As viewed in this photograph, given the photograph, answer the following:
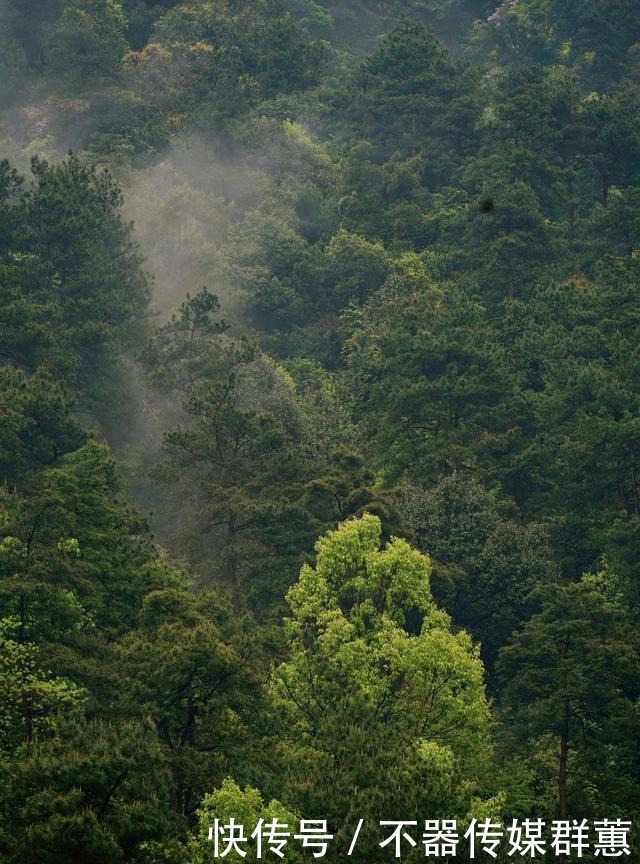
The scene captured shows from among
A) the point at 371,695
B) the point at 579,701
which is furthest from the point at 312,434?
the point at 371,695

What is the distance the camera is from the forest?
38.6 m

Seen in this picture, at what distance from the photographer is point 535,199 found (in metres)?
84.1

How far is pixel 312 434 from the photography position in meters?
70.1

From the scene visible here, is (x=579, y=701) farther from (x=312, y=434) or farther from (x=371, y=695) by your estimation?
(x=312, y=434)

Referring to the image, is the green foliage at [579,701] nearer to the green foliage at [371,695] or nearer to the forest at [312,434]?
the forest at [312,434]

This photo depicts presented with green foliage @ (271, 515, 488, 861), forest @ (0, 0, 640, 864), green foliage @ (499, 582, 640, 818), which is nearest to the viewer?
green foliage @ (271, 515, 488, 861)

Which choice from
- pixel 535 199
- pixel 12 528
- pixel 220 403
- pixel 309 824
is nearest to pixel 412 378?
pixel 220 403

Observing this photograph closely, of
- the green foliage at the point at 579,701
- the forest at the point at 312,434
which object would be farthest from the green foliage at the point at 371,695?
the green foliage at the point at 579,701

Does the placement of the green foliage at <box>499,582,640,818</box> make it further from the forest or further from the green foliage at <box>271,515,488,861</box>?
the green foliage at <box>271,515,488,861</box>

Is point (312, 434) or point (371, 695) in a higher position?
point (312, 434)

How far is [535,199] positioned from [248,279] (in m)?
17.2

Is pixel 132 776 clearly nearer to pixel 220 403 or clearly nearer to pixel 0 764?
pixel 0 764

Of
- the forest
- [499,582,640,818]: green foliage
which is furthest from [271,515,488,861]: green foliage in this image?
[499,582,640,818]: green foliage

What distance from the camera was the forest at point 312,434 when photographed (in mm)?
38625
